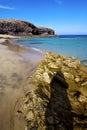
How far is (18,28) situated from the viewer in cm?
13000

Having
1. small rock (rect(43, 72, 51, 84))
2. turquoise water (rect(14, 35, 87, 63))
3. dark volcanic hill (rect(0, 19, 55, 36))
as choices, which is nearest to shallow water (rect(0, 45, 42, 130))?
small rock (rect(43, 72, 51, 84))

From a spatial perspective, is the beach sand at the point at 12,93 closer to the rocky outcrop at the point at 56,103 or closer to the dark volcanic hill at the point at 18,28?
the rocky outcrop at the point at 56,103

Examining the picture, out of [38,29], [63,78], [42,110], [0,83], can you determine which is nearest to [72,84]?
[63,78]

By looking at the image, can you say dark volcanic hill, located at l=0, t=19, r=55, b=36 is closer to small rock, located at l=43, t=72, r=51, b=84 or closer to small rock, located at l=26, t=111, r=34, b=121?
small rock, located at l=43, t=72, r=51, b=84

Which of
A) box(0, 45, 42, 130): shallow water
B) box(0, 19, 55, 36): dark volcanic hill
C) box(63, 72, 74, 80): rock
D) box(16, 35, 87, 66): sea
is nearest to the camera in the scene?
box(0, 45, 42, 130): shallow water

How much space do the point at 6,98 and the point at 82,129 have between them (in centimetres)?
210

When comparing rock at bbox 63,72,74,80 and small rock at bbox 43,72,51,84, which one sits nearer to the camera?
small rock at bbox 43,72,51,84

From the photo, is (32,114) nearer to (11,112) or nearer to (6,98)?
Result: (11,112)

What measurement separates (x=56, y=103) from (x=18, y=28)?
422ft

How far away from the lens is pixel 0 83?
6031 millimetres

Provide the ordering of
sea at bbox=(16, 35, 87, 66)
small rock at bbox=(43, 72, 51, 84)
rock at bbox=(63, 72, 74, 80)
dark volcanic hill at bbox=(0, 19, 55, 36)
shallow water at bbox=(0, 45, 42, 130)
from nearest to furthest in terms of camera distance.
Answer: shallow water at bbox=(0, 45, 42, 130) → small rock at bbox=(43, 72, 51, 84) → rock at bbox=(63, 72, 74, 80) → sea at bbox=(16, 35, 87, 66) → dark volcanic hill at bbox=(0, 19, 55, 36)

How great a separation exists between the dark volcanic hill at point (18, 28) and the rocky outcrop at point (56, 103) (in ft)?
394

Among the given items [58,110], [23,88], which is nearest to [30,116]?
[58,110]

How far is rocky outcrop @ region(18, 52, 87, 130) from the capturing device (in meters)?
4.45
